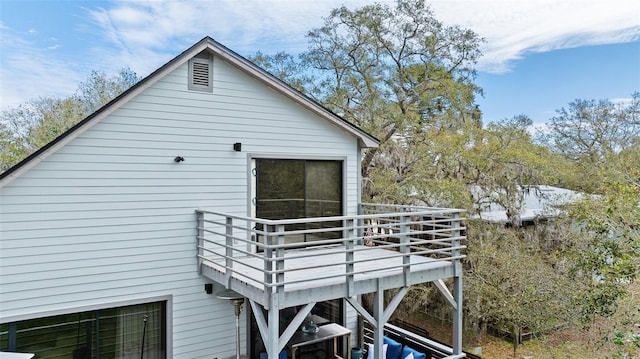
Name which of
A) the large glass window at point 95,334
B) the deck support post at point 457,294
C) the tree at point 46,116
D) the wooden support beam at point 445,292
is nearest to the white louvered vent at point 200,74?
the large glass window at point 95,334

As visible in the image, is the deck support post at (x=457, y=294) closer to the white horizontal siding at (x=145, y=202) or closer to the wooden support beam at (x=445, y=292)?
the wooden support beam at (x=445, y=292)

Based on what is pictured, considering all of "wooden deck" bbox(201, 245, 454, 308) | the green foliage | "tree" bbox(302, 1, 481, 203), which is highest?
"tree" bbox(302, 1, 481, 203)

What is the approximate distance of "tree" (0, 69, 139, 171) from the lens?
16.3m

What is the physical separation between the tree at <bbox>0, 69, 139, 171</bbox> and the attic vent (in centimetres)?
1179

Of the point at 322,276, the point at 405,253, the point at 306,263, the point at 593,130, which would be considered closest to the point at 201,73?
the point at 306,263

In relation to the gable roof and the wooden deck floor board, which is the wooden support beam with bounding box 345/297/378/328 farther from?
the gable roof

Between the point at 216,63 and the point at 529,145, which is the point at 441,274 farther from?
the point at 529,145

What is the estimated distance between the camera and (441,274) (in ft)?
23.5

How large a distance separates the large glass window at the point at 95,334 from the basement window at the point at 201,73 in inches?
152

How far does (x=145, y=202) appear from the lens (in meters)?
6.74

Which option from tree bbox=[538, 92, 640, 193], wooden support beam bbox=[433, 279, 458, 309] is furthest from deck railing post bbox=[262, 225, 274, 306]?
tree bbox=[538, 92, 640, 193]

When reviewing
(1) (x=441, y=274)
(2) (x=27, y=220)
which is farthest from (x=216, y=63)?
(1) (x=441, y=274)

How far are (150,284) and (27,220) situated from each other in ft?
6.68

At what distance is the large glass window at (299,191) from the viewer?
7.88 meters
